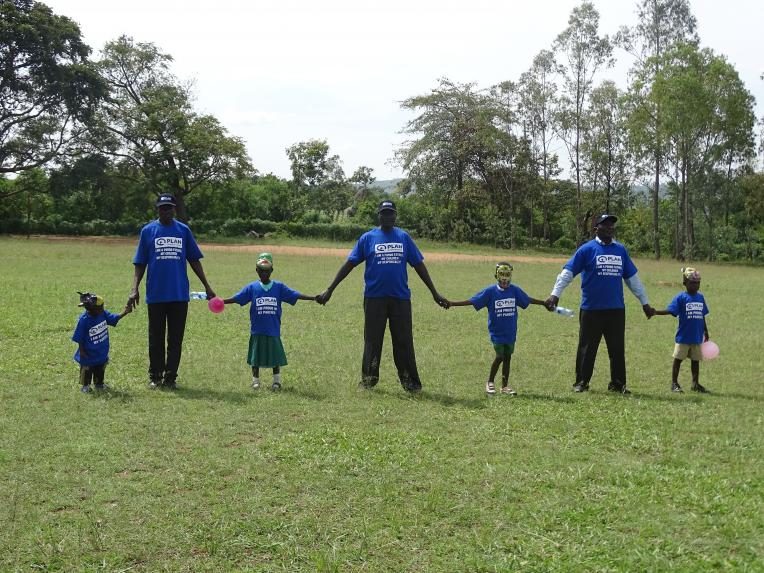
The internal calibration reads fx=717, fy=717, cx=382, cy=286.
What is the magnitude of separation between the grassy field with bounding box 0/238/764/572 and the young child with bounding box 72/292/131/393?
29 centimetres

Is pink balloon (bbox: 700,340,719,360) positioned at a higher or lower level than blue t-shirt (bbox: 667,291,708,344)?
lower

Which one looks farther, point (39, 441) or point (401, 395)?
point (401, 395)

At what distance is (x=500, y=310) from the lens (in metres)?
8.76

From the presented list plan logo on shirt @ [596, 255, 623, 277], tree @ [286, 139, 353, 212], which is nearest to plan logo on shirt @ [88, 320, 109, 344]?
plan logo on shirt @ [596, 255, 623, 277]

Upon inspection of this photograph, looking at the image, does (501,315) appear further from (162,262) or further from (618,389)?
(162,262)

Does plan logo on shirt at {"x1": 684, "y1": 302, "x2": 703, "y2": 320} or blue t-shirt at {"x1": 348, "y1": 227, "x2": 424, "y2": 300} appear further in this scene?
plan logo on shirt at {"x1": 684, "y1": 302, "x2": 703, "y2": 320}

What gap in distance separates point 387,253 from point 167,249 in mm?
2625

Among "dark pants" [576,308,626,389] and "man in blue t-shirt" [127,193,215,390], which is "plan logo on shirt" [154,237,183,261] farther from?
"dark pants" [576,308,626,389]

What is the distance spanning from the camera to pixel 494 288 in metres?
8.82

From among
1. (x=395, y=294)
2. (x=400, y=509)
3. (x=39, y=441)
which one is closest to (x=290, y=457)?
(x=400, y=509)

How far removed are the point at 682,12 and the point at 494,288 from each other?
4146 cm

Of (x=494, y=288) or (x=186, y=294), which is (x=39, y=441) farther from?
(x=494, y=288)

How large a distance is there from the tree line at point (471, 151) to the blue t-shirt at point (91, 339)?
126ft

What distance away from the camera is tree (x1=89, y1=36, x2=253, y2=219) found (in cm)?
4984
